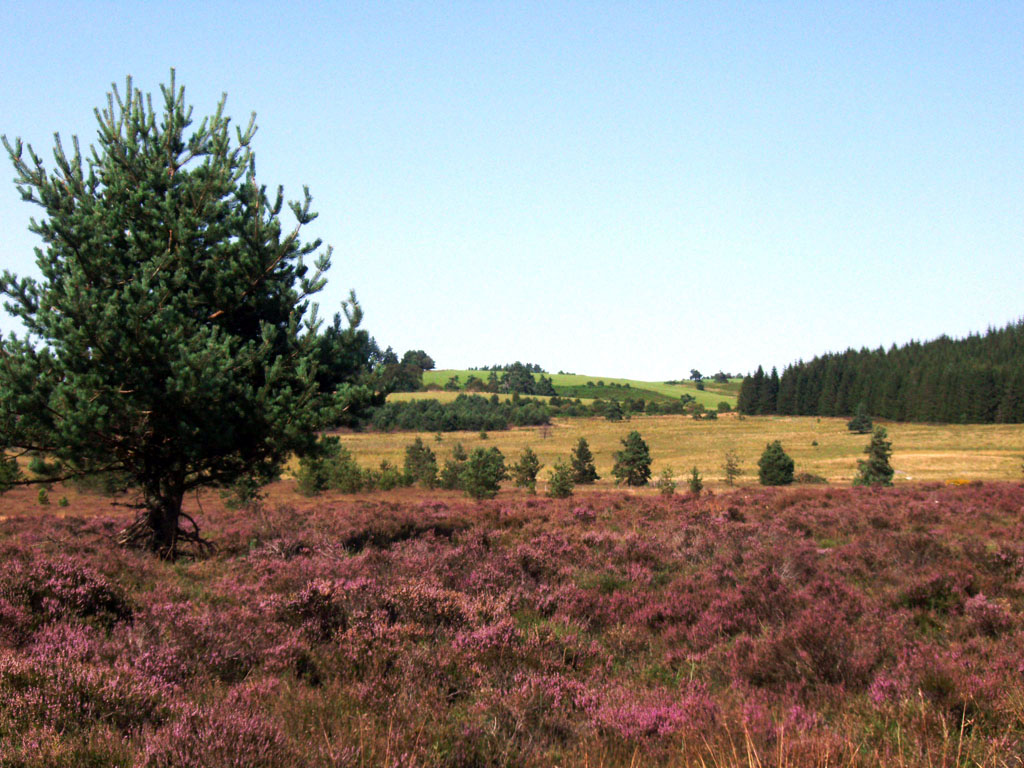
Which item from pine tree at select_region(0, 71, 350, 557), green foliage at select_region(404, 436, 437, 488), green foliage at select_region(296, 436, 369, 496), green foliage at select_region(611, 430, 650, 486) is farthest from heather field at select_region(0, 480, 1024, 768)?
green foliage at select_region(611, 430, 650, 486)

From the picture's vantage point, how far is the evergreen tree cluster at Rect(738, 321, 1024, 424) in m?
111

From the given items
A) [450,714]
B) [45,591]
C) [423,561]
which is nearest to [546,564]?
[423,561]

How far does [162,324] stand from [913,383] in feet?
465

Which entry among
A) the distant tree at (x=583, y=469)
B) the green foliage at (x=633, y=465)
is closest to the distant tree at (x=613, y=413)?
the distant tree at (x=583, y=469)

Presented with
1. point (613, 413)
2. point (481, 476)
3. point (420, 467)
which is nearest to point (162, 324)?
point (481, 476)

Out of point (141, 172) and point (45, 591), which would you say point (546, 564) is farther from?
point (141, 172)

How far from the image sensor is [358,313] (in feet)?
39.4

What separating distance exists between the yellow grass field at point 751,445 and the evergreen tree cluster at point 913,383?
26.9ft

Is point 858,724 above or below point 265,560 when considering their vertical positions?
above

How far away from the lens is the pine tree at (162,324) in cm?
940

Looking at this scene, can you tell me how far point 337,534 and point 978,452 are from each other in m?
78.7

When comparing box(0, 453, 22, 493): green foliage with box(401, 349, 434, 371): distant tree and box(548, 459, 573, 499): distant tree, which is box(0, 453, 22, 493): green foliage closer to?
box(548, 459, 573, 499): distant tree

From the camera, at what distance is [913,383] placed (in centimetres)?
12400

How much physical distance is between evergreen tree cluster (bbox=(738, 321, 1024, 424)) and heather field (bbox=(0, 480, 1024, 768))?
126955 mm
